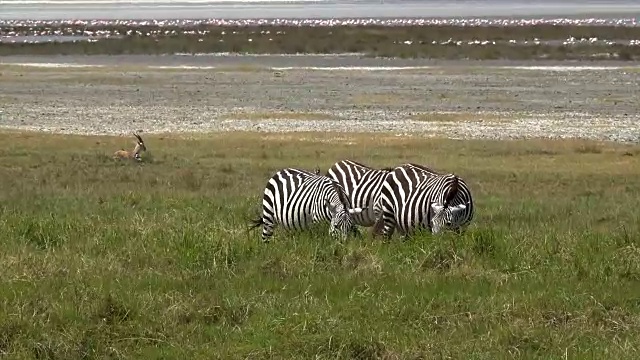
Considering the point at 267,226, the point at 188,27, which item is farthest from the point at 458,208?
the point at 188,27

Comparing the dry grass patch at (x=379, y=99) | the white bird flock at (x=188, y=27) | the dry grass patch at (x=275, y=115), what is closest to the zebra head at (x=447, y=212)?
the dry grass patch at (x=275, y=115)

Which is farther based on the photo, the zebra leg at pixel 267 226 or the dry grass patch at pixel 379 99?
the dry grass patch at pixel 379 99

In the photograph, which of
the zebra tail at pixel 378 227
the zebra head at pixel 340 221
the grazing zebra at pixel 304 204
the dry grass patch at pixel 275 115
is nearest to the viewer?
the zebra head at pixel 340 221

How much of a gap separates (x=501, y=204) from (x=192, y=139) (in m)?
13.3

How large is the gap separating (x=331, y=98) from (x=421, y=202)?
2789 cm

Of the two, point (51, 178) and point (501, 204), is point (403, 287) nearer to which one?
point (501, 204)

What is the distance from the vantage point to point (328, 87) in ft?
140

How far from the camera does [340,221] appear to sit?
1048 cm

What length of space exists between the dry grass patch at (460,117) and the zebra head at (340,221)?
2185cm

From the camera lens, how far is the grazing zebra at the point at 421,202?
426 inches

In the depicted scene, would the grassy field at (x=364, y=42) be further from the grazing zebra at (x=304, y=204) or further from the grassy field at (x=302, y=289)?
the grazing zebra at (x=304, y=204)

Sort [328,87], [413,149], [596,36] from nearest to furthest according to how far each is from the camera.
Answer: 1. [413,149]
2. [328,87]
3. [596,36]

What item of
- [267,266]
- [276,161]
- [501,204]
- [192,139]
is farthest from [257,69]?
[267,266]

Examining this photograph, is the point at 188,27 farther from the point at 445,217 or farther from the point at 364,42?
the point at 445,217
